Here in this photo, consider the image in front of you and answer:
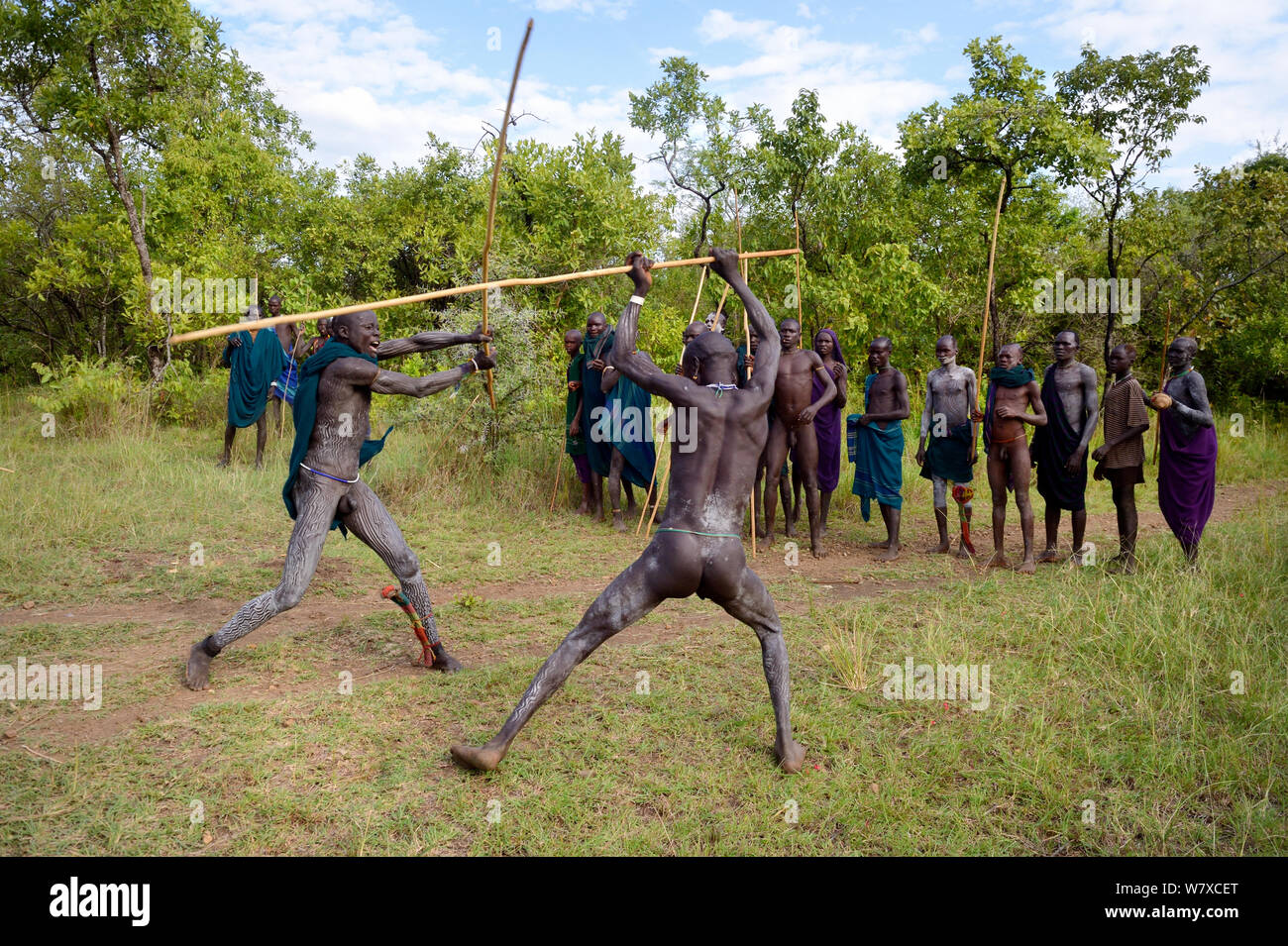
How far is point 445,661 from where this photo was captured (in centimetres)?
480

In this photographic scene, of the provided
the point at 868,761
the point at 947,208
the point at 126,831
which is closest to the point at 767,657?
the point at 868,761

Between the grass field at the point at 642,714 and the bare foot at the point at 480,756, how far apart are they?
0.26 ft

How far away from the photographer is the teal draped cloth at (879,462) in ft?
25.6

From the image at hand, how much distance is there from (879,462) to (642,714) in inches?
179

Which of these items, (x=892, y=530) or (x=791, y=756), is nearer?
(x=791, y=756)

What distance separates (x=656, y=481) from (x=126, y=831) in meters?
6.26

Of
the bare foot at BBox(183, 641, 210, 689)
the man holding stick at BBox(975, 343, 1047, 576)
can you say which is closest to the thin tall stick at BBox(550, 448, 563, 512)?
the man holding stick at BBox(975, 343, 1047, 576)

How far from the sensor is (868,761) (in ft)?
12.2

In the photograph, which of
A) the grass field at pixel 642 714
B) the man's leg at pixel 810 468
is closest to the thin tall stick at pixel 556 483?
the grass field at pixel 642 714

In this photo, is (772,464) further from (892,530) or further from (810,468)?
(892,530)

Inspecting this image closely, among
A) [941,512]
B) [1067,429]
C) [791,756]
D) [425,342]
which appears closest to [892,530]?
[941,512]

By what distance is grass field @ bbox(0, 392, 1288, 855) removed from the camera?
3.26 metres

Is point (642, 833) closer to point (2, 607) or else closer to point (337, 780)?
point (337, 780)

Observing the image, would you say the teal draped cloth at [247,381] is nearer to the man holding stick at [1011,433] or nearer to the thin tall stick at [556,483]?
the thin tall stick at [556,483]
